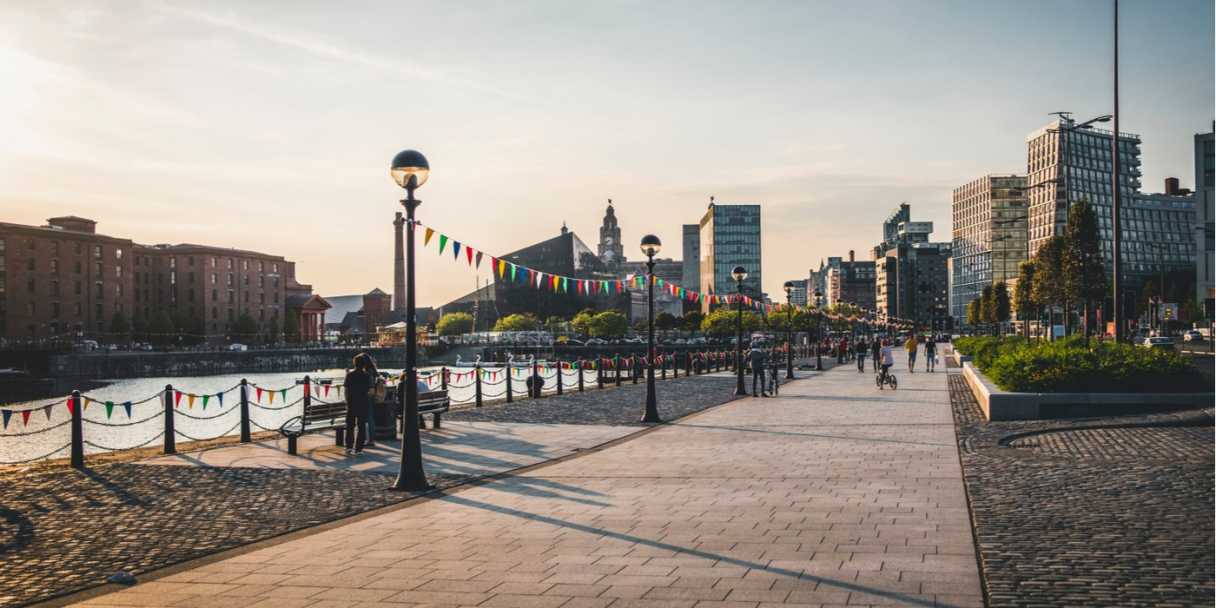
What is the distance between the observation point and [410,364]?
12.3m

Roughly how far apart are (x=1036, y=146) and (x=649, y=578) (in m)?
199

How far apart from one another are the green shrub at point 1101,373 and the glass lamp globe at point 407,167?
552 inches

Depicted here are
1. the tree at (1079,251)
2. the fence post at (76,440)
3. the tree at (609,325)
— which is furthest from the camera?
the tree at (609,325)

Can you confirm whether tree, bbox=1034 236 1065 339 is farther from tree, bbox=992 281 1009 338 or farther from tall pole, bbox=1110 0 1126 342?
tree, bbox=992 281 1009 338

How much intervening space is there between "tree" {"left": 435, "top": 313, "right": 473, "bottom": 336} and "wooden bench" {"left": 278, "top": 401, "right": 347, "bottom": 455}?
494 ft

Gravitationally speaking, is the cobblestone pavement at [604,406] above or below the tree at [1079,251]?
below

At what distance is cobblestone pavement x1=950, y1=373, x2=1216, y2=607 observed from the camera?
6.80m

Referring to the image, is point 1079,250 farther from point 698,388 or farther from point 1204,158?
point 1204,158

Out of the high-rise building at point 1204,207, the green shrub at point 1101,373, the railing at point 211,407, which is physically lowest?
the railing at point 211,407

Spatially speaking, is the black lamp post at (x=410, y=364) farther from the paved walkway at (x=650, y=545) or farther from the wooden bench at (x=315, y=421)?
the wooden bench at (x=315, y=421)

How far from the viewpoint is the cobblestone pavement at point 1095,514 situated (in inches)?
268

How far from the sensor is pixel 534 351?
417 ft

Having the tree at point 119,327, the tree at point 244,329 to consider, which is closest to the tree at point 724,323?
the tree at point 244,329

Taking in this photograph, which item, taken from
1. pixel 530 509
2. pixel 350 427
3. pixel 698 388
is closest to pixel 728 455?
pixel 530 509
